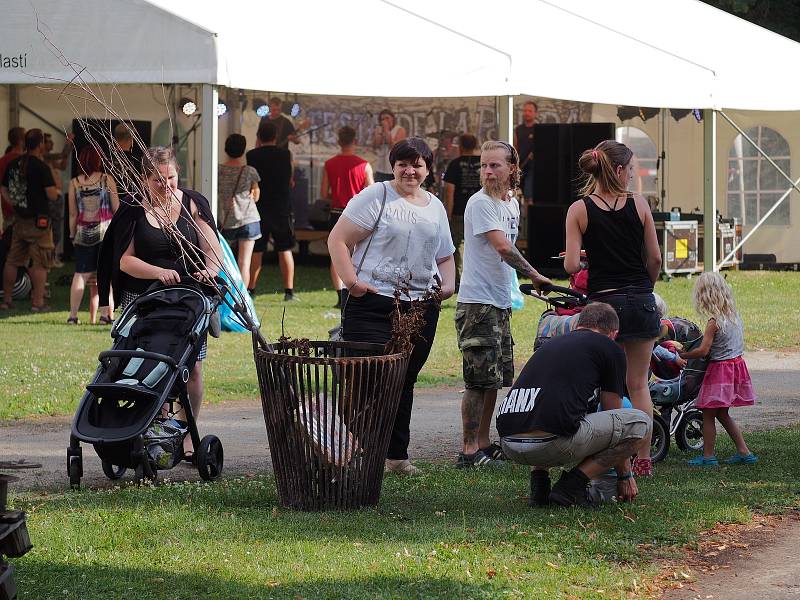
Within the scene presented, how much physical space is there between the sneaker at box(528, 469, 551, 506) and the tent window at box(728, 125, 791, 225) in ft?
55.1

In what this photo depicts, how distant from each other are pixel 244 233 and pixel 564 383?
31.3 feet

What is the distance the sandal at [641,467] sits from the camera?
7.57m

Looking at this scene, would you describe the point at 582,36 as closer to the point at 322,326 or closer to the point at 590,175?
the point at 322,326

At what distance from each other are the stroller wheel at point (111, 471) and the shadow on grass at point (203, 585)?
181 cm

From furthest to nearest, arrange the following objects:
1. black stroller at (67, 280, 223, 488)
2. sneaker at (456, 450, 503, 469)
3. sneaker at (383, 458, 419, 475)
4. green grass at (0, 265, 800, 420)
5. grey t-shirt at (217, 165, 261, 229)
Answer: grey t-shirt at (217, 165, 261, 229) → green grass at (0, 265, 800, 420) → sneaker at (456, 450, 503, 469) → sneaker at (383, 458, 419, 475) → black stroller at (67, 280, 223, 488)

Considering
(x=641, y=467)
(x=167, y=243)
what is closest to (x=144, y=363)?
(x=167, y=243)

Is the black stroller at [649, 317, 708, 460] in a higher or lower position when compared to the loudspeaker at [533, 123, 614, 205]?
lower

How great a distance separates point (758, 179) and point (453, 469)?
16147 millimetres

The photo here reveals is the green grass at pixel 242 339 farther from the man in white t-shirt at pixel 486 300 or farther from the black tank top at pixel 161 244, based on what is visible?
the man in white t-shirt at pixel 486 300

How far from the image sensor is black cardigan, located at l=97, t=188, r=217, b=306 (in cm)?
788

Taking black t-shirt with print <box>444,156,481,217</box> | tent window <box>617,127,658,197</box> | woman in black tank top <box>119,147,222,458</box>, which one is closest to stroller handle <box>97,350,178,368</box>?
woman in black tank top <box>119,147,222,458</box>

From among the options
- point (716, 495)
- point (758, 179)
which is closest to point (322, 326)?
point (716, 495)

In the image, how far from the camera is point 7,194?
15625 millimetres

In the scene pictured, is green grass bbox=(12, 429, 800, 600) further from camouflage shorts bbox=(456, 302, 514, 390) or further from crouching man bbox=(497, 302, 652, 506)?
camouflage shorts bbox=(456, 302, 514, 390)
